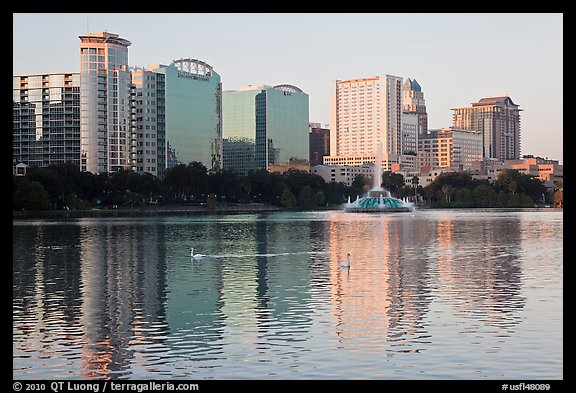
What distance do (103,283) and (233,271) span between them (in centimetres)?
747

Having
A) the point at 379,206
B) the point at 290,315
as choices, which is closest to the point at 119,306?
the point at 290,315

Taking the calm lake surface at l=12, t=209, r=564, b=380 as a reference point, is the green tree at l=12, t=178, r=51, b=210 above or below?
above

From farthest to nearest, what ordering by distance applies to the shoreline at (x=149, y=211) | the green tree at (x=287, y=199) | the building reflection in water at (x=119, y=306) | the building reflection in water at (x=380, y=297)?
the green tree at (x=287, y=199) → the shoreline at (x=149, y=211) → the building reflection in water at (x=380, y=297) → the building reflection in water at (x=119, y=306)

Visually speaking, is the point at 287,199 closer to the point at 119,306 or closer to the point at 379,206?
the point at 379,206

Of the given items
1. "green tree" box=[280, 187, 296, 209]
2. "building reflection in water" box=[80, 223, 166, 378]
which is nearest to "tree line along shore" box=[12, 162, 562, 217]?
"green tree" box=[280, 187, 296, 209]

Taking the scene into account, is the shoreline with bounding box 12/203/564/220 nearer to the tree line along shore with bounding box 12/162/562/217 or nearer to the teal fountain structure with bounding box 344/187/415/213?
the tree line along shore with bounding box 12/162/562/217

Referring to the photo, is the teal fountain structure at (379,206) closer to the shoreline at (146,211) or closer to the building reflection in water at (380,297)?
the shoreline at (146,211)

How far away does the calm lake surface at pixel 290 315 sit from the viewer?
→ 73.8ft

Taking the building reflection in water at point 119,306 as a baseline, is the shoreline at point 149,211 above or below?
above

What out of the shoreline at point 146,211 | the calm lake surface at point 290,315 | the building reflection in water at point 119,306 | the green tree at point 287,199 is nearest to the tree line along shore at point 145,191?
the green tree at point 287,199

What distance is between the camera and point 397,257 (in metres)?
52.4

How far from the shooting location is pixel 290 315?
2989 cm

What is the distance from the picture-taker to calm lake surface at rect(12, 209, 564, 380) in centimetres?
2250
